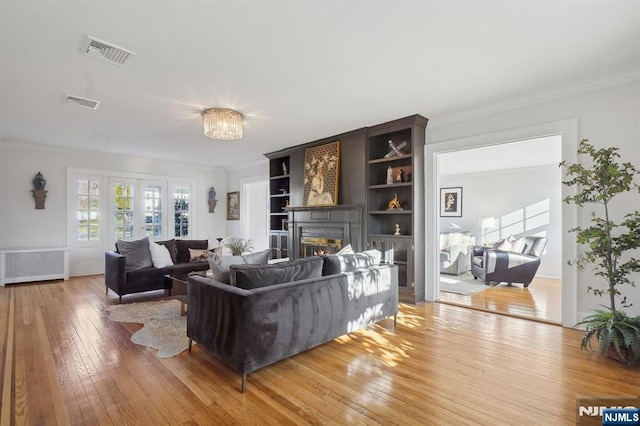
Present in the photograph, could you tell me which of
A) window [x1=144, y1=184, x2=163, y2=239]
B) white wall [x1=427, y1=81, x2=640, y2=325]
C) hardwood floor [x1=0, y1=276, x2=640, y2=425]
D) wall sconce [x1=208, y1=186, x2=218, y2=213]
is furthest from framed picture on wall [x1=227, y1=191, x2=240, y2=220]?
white wall [x1=427, y1=81, x2=640, y2=325]

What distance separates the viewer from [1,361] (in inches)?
100

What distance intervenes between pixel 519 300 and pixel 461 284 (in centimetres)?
115

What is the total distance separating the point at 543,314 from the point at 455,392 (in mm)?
2535

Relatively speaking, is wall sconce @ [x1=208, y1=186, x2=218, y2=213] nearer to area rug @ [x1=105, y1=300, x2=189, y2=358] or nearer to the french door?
the french door

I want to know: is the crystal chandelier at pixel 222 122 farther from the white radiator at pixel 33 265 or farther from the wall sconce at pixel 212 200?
the wall sconce at pixel 212 200

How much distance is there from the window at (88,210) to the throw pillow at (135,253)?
233 cm

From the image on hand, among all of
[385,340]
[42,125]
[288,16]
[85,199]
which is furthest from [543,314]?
[85,199]

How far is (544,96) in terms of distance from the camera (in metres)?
3.48

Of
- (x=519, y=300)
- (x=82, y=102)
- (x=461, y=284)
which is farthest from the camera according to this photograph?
(x=461, y=284)

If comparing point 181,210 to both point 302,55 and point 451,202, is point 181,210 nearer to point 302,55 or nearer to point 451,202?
point 302,55

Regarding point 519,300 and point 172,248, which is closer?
point 519,300

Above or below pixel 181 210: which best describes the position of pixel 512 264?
below

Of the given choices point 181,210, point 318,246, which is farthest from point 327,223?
point 181,210

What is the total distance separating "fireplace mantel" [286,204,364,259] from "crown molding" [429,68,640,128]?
176 centimetres
